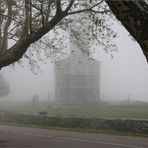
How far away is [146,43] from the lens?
459 centimetres

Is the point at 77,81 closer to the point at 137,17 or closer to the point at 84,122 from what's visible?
the point at 84,122

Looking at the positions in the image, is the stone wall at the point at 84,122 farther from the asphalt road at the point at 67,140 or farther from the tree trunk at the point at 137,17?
the tree trunk at the point at 137,17

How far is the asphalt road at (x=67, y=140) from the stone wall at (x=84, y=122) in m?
1.57

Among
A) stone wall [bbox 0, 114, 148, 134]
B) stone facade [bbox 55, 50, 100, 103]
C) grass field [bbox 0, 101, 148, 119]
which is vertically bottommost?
stone wall [bbox 0, 114, 148, 134]

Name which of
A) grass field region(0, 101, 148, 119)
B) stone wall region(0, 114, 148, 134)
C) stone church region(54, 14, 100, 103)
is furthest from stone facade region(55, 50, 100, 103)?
stone wall region(0, 114, 148, 134)

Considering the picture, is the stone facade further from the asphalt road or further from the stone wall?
the asphalt road

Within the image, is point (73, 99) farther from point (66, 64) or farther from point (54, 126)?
point (54, 126)

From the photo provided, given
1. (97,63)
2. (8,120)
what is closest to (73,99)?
(97,63)

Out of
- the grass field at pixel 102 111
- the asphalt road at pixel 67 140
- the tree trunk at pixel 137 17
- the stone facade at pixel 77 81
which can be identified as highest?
the stone facade at pixel 77 81

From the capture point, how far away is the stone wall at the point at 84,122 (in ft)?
80.3

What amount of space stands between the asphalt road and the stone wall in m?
1.57

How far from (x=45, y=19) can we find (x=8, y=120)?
15.4m

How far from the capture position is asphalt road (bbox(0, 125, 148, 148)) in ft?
63.7

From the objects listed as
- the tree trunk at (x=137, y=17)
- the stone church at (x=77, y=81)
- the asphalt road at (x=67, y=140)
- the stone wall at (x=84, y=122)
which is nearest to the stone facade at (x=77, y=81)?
the stone church at (x=77, y=81)
